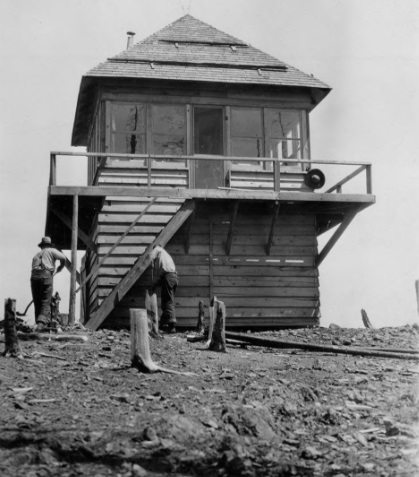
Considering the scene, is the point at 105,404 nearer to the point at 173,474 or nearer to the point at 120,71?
the point at 173,474

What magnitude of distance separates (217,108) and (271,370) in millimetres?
9412

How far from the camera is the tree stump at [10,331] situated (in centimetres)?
1067

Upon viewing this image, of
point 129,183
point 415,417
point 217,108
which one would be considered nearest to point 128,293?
point 129,183

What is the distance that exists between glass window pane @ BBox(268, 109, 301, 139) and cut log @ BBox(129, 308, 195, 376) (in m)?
9.99

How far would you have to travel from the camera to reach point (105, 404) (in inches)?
327

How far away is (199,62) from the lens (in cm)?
1906

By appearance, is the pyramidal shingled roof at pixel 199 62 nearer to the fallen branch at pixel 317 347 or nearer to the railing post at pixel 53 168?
the railing post at pixel 53 168

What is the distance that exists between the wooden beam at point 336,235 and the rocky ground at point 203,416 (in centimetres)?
618

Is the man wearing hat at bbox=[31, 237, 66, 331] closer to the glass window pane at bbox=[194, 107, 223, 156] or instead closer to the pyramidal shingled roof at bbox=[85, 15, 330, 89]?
the pyramidal shingled roof at bbox=[85, 15, 330, 89]

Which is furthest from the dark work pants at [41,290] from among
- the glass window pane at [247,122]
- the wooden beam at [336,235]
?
the wooden beam at [336,235]

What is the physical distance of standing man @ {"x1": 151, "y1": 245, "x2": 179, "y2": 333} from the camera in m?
16.0

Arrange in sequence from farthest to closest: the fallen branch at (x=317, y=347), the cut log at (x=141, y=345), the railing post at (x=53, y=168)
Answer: the railing post at (x=53, y=168) < the fallen branch at (x=317, y=347) < the cut log at (x=141, y=345)

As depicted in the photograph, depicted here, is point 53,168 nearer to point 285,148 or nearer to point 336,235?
point 285,148

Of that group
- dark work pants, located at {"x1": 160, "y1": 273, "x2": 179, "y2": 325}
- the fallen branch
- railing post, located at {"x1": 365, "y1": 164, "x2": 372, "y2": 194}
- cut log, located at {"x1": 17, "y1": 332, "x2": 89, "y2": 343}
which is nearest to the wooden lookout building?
railing post, located at {"x1": 365, "y1": 164, "x2": 372, "y2": 194}
